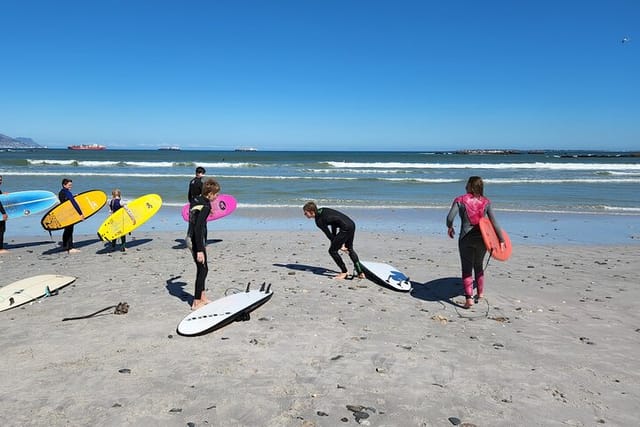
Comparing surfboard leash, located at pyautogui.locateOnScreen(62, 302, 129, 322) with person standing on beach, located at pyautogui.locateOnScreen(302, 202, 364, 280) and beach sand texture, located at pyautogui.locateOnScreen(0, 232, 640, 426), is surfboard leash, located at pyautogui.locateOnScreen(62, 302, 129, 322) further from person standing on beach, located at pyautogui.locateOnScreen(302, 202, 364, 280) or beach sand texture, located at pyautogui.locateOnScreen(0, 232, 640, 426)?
person standing on beach, located at pyautogui.locateOnScreen(302, 202, 364, 280)

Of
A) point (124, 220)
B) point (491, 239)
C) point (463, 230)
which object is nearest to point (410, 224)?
point (124, 220)

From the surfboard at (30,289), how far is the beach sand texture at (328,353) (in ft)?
0.47

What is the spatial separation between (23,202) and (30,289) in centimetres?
651

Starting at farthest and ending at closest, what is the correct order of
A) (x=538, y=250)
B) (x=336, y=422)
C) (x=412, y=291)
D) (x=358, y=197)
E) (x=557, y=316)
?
1. (x=358, y=197)
2. (x=538, y=250)
3. (x=412, y=291)
4. (x=557, y=316)
5. (x=336, y=422)

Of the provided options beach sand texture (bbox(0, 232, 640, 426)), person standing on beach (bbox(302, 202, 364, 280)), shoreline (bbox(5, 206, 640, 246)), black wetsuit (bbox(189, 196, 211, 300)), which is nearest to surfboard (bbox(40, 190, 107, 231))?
shoreline (bbox(5, 206, 640, 246))

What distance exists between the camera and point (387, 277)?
7168 millimetres

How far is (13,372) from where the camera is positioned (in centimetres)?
415

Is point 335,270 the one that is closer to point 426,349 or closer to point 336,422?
point 426,349

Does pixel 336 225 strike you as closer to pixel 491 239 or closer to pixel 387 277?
pixel 387 277

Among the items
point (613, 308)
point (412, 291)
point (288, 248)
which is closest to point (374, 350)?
point (412, 291)

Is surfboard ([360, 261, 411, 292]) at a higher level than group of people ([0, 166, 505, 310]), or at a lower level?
lower

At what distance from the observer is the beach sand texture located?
11.8 ft

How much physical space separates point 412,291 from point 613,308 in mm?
2631

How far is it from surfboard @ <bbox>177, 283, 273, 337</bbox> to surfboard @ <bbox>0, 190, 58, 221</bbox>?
28.4 feet
